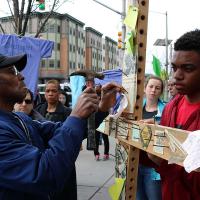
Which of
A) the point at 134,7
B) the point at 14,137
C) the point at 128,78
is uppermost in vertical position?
the point at 134,7

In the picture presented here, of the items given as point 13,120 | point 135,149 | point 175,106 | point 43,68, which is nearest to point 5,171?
point 13,120

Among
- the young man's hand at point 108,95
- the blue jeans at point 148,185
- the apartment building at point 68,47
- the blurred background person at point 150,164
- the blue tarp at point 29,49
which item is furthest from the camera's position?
the apartment building at point 68,47

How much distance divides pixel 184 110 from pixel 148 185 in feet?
5.84

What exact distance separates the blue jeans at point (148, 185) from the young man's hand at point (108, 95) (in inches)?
A: 54.4

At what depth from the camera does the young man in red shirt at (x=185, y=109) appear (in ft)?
6.70

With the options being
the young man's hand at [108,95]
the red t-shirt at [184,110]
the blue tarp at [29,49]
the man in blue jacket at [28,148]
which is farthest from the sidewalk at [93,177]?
the man in blue jacket at [28,148]

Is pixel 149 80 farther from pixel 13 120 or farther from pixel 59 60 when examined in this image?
pixel 59 60

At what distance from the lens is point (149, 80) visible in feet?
16.2

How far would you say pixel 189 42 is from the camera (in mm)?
2137

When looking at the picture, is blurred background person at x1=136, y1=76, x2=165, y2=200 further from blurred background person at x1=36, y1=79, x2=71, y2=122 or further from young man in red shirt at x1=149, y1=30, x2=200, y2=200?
blurred background person at x1=36, y1=79, x2=71, y2=122

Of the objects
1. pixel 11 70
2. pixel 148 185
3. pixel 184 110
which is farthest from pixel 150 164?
pixel 148 185

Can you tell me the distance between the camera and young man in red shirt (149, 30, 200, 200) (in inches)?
80.4

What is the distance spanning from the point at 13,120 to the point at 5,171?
336 mm

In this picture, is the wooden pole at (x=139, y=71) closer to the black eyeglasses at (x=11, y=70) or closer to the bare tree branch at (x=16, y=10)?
the black eyeglasses at (x=11, y=70)
